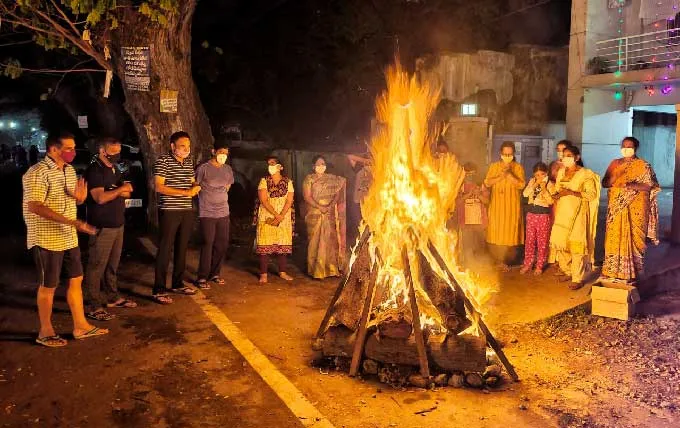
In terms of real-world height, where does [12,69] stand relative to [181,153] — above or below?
above

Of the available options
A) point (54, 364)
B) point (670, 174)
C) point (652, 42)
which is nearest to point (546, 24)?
point (670, 174)

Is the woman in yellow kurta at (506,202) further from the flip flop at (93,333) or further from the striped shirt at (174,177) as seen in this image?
the flip flop at (93,333)

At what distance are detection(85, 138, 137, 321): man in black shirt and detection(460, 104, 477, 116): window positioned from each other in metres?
14.9

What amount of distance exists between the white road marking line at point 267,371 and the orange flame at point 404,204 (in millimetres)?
1302

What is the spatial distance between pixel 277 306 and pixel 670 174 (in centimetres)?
1784

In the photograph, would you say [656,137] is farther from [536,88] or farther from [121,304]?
[121,304]

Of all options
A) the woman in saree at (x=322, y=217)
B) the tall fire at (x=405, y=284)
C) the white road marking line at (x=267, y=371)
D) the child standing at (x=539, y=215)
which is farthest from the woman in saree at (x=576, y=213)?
the white road marking line at (x=267, y=371)

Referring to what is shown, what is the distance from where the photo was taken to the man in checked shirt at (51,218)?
5.89 m

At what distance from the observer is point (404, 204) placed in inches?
249

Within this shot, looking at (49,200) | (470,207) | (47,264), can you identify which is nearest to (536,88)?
(470,207)

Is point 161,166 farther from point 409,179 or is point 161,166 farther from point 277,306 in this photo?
point 409,179

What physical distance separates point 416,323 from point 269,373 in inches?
57.2

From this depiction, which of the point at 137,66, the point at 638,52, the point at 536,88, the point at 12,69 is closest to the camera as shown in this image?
the point at 137,66

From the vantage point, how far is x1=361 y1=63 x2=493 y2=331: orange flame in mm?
5969
